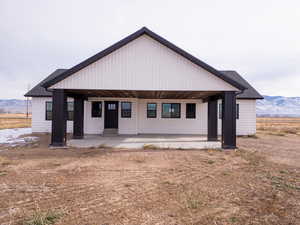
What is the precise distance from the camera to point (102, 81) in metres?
8.69

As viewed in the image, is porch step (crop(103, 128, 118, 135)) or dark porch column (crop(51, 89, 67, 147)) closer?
dark porch column (crop(51, 89, 67, 147))

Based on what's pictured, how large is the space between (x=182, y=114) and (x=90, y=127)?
7133mm

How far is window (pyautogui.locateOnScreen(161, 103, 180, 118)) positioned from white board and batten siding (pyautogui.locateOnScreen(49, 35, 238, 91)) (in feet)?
18.9

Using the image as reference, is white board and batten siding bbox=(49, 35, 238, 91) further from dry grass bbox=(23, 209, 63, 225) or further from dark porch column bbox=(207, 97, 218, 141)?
dry grass bbox=(23, 209, 63, 225)

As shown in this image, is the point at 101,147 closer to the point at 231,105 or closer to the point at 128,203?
the point at 128,203

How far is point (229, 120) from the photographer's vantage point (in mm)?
8672

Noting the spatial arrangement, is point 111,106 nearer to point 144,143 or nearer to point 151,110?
point 151,110

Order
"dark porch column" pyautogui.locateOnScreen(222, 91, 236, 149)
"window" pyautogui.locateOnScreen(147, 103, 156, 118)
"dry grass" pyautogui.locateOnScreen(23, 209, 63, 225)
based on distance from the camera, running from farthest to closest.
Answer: "window" pyautogui.locateOnScreen(147, 103, 156, 118) < "dark porch column" pyautogui.locateOnScreen(222, 91, 236, 149) < "dry grass" pyautogui.locateOnScreen(23, 209, 63, 225)

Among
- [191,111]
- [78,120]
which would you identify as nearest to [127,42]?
[78,120]

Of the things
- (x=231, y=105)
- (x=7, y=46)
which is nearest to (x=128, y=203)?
(x=231, y=105)

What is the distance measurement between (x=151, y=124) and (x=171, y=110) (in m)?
1.92

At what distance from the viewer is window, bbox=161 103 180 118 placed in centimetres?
1446

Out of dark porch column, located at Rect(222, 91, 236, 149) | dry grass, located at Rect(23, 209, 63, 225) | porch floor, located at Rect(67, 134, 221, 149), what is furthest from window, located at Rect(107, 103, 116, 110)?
dry grass, located at Rect(23, 209, 63, 225)

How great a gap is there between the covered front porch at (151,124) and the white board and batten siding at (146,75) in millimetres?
1035
